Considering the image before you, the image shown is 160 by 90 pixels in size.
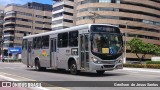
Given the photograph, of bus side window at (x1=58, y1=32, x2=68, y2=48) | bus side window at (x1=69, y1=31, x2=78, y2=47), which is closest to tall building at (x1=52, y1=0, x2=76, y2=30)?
bus side window at (x1=58, y1=32, x2=68, y2=48)

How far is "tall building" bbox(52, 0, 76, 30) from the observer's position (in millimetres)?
106125

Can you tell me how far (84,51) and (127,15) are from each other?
253 feet

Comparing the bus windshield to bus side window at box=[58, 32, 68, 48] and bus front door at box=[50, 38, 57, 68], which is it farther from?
bus front door at box=[50, 38, 57, 68]

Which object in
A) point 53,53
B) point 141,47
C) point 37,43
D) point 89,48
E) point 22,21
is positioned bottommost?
point 53,53

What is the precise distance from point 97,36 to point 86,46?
922 mm

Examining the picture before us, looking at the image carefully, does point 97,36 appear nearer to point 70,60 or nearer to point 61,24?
point 70,60

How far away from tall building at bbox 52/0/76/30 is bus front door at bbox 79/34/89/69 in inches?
3359

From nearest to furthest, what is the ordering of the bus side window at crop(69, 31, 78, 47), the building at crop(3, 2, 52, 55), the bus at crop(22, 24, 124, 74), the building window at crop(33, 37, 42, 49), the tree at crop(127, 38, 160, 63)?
the bus at crop(22, 24, 124, 74), the bus side window at crop(69, 31, 78, 47), the building window at crop(33, 37, 42, 49), the tree at crop(127, 38, 160, 63), the building at crop(3, 2, 52, 55)

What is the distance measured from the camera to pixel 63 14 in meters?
106

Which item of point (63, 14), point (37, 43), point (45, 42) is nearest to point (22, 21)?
point (63, 14)

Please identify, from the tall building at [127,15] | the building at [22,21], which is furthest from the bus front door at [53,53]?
the building at [22,21]

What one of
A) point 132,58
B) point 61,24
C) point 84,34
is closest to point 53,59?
point 84,34

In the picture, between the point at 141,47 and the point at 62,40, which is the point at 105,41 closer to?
the point at 62,40

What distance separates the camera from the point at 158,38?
105688mm
